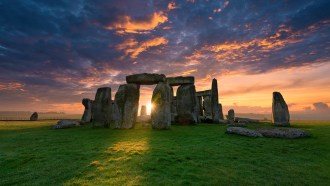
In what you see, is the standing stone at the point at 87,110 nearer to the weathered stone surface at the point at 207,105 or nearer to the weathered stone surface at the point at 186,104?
the weathered stone surface at the point at 186,104

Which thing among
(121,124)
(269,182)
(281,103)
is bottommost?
(269,182)

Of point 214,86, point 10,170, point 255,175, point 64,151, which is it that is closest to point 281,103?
point 214,86

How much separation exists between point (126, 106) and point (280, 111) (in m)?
11.0

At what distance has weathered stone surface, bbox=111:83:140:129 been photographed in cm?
1348

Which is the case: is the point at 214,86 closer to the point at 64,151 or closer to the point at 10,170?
the point at 64,151

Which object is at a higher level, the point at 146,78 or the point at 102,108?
the point at 146,78

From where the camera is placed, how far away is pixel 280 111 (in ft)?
51.4

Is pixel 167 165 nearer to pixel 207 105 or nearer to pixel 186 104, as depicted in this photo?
pixel 186 104

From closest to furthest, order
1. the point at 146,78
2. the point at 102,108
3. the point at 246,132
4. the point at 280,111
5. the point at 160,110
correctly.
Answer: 1. the point at 246,132
2. the point at 160,110
3. the point at 146,78
4. the point at 102,108
5. the point at 280,111

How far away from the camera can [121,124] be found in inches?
531

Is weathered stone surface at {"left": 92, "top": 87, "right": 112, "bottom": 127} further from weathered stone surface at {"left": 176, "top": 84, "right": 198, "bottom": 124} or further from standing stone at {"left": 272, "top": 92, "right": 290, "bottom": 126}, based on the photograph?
standing stone at {"left": 272, "top": 92, "right": 290, "bottom": 126}

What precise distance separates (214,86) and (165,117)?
8.70m

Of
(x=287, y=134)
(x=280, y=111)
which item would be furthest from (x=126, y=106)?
(x=280, y=111)

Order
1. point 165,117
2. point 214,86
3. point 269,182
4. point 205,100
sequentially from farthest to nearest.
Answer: point 205,100, point 214,86, point 165,117, point 269,182
